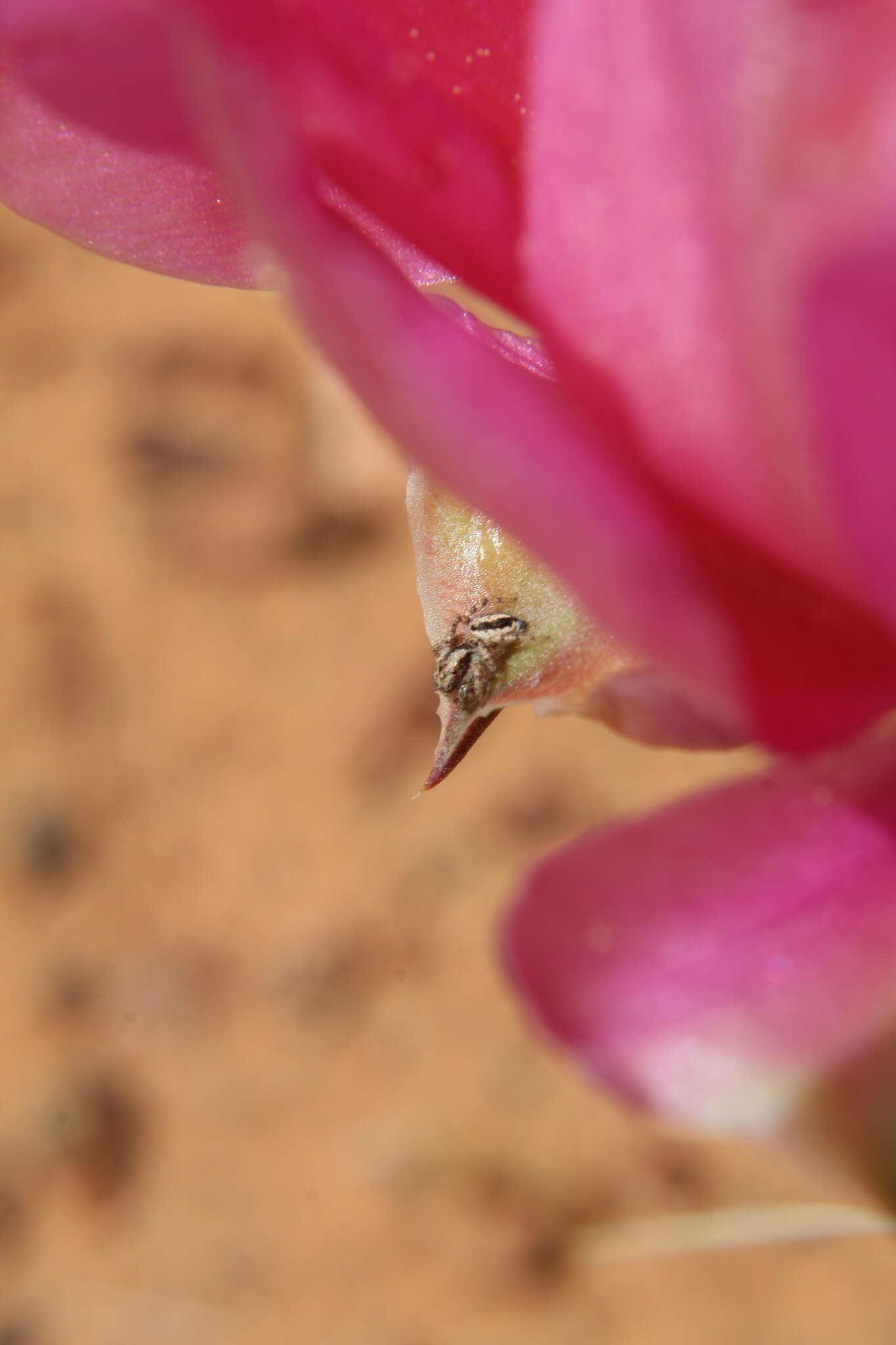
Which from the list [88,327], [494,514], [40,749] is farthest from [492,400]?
[88,327]

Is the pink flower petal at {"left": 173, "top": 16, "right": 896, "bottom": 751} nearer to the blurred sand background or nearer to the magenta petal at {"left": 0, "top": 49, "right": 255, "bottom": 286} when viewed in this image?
the magenta petal at {"left": 0, "top": 49, "right": 255, "bottom": 286}

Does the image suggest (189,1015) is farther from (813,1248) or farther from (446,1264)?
(813,1248)

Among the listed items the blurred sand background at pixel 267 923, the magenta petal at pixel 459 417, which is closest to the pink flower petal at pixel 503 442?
the magenta petal at pixel 459 417

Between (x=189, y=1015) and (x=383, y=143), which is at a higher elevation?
(x=383, y=143)

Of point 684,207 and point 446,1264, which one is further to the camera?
point 446,1264

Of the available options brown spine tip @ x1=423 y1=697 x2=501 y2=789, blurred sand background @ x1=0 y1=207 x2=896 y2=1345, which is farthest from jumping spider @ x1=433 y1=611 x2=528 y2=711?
blurred sand background @ x1=0 y1=207 x2=896 y2=1345

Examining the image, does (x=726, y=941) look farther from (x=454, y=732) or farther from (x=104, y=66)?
(x=104, y=66)

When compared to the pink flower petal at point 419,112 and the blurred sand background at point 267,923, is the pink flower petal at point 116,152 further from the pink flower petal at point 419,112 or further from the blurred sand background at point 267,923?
the blurred sand background at point 267,923
